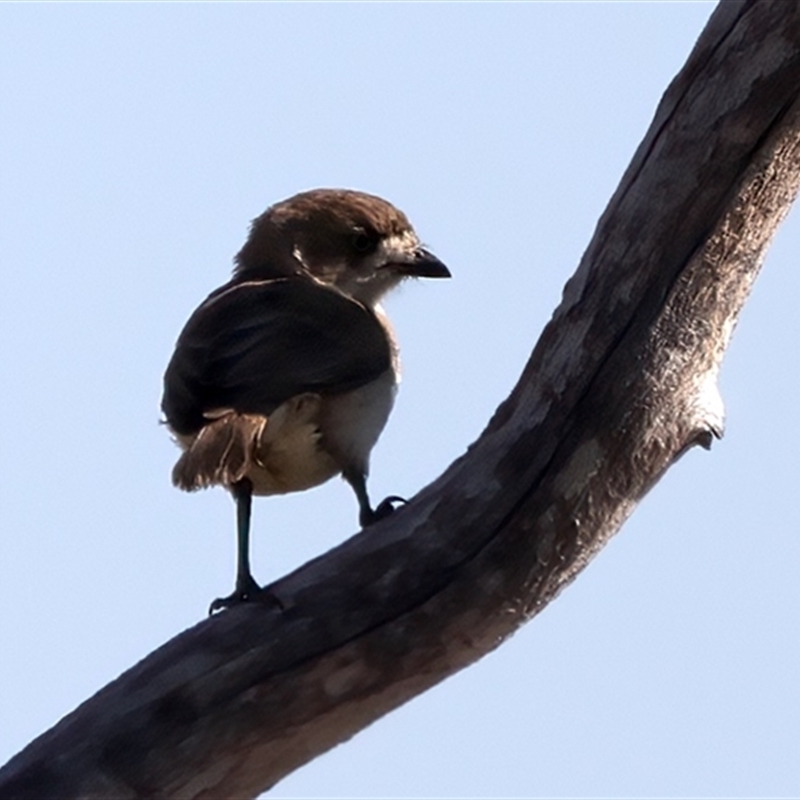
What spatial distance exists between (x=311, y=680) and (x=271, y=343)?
168 centimetres

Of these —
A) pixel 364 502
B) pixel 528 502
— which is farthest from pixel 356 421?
pixel 528 502

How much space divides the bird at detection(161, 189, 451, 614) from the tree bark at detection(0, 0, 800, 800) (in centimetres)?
34

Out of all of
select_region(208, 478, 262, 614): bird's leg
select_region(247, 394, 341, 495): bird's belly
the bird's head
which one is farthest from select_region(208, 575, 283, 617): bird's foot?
the bird's head

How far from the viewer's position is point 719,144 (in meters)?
5.70

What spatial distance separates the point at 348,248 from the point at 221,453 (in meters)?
2.02

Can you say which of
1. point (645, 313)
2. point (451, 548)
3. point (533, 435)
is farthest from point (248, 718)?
point (645, 313)

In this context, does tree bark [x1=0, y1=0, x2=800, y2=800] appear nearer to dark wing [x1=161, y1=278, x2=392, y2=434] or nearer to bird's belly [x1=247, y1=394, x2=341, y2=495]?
bird's belly [x1=247, y1=394, x2=341, y2=495]

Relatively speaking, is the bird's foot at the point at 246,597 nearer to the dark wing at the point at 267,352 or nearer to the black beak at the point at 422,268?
the dark wing at the point at 267,352

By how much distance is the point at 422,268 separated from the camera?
7.95 meters

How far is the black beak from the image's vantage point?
793cm

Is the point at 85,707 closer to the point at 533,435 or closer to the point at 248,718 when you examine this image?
the point at 248,718

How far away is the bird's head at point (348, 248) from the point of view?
7957 mm

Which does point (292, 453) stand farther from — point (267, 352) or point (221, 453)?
point (221, 453)

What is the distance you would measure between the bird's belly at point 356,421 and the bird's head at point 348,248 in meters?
0.95
